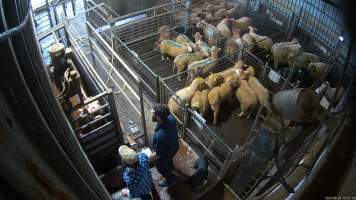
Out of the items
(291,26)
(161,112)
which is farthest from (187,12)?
(161,112)

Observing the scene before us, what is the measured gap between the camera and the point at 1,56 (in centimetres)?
84

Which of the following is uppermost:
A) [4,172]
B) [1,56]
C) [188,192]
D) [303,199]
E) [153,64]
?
[1,56]

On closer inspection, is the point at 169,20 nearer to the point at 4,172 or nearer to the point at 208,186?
the point at 208,186

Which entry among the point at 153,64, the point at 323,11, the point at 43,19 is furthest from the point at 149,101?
the point at 323,11

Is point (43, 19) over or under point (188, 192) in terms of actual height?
over

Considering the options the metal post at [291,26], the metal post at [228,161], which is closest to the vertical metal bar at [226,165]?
the metal post at [228,161]

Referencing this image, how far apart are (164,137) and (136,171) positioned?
1.51 ft

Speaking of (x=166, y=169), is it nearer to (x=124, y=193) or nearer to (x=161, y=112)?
(x=124, y=193)

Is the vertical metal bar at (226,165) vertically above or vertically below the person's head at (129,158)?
below

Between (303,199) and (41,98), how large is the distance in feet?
3.28

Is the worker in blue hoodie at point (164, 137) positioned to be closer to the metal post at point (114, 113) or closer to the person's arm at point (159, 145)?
the person's arm at point (159, 145)

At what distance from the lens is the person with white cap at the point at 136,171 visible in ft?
10.1

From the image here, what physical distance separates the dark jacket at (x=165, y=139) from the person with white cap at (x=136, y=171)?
28cm

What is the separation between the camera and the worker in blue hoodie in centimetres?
336
